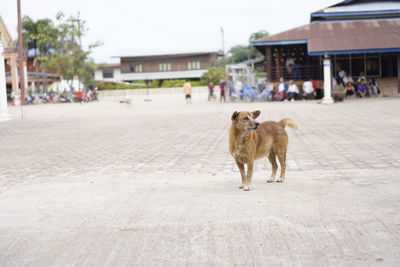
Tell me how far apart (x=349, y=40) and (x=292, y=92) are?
14.5 feet

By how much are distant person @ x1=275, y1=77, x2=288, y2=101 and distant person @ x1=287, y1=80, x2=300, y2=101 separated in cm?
31

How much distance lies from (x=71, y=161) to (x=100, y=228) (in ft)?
18.8

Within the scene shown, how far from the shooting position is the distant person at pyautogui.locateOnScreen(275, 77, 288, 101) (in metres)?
33.8

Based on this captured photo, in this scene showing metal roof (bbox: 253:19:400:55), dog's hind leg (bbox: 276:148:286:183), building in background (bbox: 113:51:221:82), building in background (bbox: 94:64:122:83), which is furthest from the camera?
building in background (bbox: 94:64:122:83)

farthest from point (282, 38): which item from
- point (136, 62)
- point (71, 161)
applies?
point (136, 62)

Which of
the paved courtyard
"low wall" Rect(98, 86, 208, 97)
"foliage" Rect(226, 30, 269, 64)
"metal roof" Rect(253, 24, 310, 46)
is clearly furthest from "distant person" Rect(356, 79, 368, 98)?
"foliage" Rect(226, 30, 269, 64)

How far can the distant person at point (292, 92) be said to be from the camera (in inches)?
1334

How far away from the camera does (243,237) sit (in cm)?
A: 498

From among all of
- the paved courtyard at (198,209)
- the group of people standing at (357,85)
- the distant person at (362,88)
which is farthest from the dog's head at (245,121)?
the distant person at (362,88)

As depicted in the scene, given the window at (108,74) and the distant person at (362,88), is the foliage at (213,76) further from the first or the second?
the distant person at (362,88)

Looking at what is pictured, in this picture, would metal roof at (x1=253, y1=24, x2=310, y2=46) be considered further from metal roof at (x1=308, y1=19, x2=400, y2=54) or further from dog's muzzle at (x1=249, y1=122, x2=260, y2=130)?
dog's muzzle at (x1=249, y1=122, x2=260, y2=130)

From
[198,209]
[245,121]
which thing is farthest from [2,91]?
[198,209]

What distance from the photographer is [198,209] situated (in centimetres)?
610

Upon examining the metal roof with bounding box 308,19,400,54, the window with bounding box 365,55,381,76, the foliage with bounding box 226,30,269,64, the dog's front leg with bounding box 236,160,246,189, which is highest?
the foliage with bounding box 226,30,269,64
